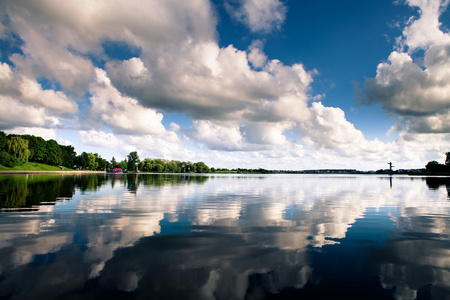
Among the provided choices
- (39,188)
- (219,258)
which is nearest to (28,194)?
(39,188)

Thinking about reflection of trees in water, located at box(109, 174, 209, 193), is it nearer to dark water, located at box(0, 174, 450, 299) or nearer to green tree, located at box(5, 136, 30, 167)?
dark water, located at box(0, 174, 450, 299)

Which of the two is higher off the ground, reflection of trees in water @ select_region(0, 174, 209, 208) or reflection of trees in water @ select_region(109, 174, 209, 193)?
reflection of trees in water @ select_region(0, 174, 209, 208)

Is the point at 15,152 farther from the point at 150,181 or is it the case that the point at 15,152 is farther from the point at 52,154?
the point at 150,181

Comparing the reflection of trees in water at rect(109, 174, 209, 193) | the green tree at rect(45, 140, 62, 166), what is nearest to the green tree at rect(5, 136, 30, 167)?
the green tree at rect(45, 140, 62, 166)

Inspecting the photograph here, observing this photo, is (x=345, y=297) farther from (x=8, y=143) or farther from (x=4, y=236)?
(x=8, y=143)

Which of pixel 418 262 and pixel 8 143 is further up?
pixel 8 143

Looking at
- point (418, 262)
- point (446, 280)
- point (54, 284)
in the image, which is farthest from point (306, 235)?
point (54, 284)

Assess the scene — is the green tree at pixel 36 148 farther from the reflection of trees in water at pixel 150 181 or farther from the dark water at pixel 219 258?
the dark water at pixel 219 258

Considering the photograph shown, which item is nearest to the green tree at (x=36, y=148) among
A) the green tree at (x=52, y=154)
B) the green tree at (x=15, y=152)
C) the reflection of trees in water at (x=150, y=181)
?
the green tree at (x=52, y=154)

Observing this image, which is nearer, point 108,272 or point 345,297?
point 345,297

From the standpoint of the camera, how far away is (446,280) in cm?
794

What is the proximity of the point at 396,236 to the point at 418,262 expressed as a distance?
433 centimetres

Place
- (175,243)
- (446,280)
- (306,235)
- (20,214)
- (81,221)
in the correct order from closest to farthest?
(446,280)
(175,243)
(306,235)
(81,221)
(20,214)

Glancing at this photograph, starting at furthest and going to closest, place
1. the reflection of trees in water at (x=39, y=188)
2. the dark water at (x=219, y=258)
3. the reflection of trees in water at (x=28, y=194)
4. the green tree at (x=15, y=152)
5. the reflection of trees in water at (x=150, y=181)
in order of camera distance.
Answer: the green tree at (x=15, y=152)
the reflection of trees in water at (x=150, y=181)
the reflection of trees in water at (x=39, y=188)
the reflection of trees in water at (x=28, y=194)
the dark water at (x=219, y=258)
